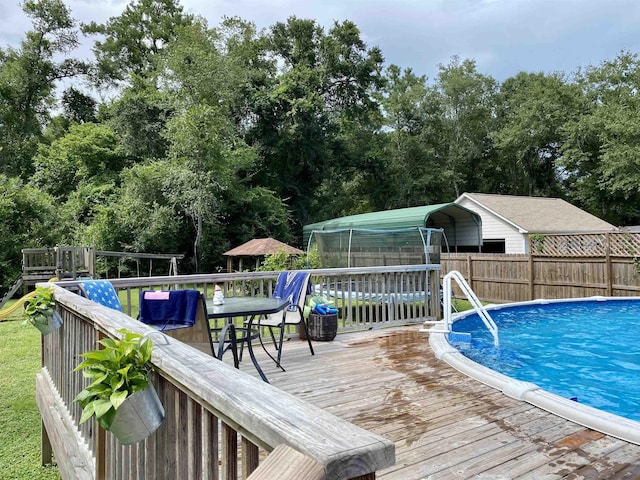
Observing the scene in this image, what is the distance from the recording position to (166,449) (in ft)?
4.63

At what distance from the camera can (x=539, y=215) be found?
18031mm

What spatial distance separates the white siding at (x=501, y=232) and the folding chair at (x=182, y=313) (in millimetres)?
15202

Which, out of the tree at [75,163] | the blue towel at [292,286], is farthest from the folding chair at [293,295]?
the tree at [75,163]

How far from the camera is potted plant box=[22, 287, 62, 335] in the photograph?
3.01m

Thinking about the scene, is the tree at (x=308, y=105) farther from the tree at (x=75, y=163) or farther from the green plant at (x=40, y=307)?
the green plant at (x=40, y=307)

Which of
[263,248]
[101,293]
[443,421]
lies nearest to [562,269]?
[263,248]

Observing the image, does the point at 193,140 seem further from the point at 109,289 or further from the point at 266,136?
the point at 109,289

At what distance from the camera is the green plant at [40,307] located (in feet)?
9.86

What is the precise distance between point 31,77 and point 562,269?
84.8 feet

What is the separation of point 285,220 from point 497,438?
19.0 metres

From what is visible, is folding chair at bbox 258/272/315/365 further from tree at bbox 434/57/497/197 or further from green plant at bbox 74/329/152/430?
tree at bbox 434/57/497/197

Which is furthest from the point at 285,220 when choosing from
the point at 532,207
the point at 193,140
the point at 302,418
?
the point at 302,418

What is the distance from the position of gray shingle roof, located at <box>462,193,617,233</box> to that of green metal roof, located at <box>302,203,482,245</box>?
1.66 metres

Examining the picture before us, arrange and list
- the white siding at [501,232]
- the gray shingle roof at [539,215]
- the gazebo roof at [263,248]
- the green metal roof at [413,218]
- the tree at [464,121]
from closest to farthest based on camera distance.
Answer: the green metal roof at [413,218] < the gazebo roof at [263,248] < the white siding at [501,232] < the gray shingle roof at [539,215] < the tree at [464,121]
